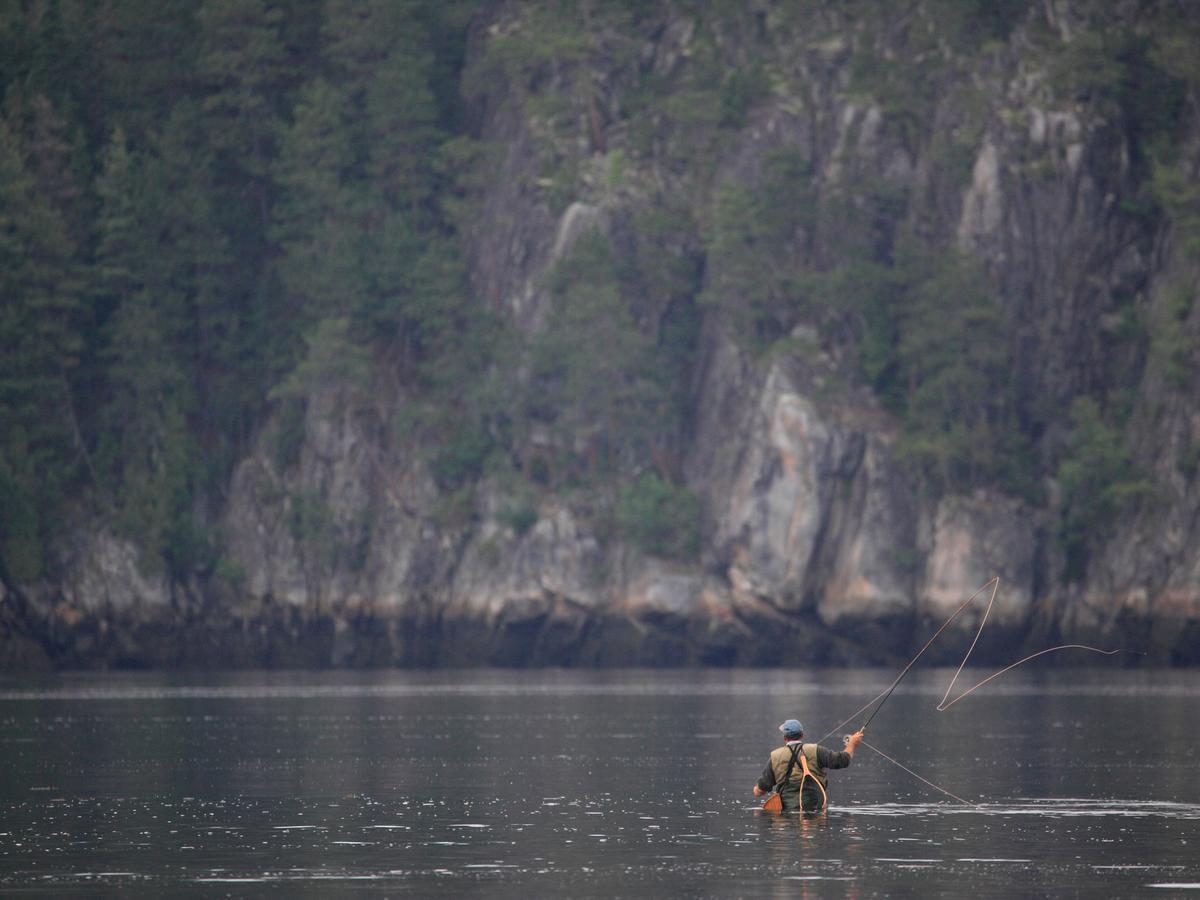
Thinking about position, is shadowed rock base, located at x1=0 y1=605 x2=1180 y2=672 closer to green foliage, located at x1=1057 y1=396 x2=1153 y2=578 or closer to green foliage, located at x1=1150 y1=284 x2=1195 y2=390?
green foliage, located at x1=1057 y1=396 x2=1153 y2=578

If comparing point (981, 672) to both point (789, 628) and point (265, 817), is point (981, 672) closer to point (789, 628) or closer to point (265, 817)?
point (789, 628)

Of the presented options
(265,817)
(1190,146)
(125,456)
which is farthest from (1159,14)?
(265,817)

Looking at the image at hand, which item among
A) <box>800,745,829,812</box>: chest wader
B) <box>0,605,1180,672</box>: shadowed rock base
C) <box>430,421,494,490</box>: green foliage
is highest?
<box>430,421,494,490</box>: green foliage

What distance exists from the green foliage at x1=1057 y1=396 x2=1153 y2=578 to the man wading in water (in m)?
70.8

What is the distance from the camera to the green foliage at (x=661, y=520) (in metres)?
108

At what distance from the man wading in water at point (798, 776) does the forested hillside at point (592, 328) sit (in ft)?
219

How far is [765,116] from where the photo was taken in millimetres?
117188

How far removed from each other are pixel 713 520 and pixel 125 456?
33.0m

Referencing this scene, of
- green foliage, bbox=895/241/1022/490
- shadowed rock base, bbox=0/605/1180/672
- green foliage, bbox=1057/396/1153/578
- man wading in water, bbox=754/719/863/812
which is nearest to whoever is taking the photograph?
man wading in water, bbox=754/719/863/812

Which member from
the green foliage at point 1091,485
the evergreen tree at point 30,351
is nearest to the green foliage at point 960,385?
the green foliage at point 1091,485

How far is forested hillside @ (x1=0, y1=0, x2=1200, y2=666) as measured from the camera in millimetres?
104250

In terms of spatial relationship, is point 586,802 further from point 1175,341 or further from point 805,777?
point 1175,341

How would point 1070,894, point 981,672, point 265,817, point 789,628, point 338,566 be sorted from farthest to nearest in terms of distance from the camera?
point 338,566 → point 789,628 → point 981,672 → point 265,817 → point 1070,894

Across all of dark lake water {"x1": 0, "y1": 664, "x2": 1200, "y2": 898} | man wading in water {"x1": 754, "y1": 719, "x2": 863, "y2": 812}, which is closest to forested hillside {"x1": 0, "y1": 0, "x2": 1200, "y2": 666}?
dark lake water {"x1": 0, "y1": 664, "x2": 1200, "y2": 898}
